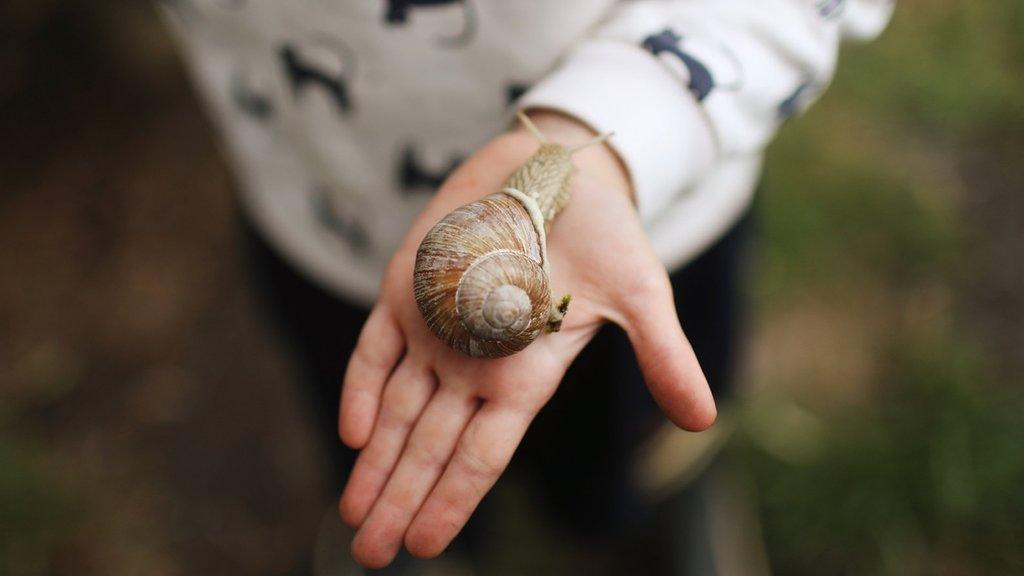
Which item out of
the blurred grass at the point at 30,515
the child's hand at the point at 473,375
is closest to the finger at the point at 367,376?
the child's hand at the point at 473,375

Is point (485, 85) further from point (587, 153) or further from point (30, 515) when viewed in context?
point (30, 515)

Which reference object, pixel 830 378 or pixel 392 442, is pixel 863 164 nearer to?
pixel 830 378

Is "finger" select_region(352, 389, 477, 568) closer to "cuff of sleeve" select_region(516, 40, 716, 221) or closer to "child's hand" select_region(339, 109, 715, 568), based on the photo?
"child's hand" select_region(339, 109, 715, 568)

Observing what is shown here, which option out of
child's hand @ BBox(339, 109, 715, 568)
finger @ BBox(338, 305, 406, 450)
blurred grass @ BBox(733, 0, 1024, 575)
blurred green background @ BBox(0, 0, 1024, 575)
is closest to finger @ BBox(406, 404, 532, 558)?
child's hand @ BBox(339, 109, 715, 568)

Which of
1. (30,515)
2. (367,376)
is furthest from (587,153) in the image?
(30,515)

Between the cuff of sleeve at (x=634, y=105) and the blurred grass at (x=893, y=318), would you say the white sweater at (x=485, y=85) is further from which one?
the blurred grass at (x=893, y=318)

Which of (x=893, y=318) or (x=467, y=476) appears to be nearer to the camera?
(x=467, y=476)

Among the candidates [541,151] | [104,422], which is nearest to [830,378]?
[541,151]
